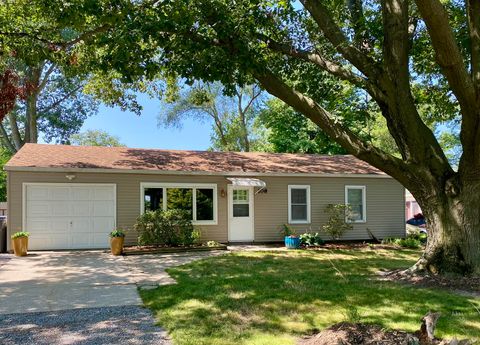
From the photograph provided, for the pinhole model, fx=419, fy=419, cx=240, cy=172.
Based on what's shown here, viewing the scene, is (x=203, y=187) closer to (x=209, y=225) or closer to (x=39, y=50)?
(x=209, y=225)

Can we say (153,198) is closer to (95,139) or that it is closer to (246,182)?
(246,182)

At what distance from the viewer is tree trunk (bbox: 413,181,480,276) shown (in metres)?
8.03

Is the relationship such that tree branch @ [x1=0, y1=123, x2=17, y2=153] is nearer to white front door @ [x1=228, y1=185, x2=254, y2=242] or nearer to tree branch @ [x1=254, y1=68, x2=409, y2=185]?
white front door @ [x1=228, y1=185, x2=254, y2=242]

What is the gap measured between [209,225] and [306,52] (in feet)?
25.0

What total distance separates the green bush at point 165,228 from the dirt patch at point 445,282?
23.3 ft

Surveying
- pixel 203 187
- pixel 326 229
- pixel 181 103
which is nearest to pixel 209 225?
pixel 203 187

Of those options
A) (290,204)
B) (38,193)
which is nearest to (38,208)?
(38,193)

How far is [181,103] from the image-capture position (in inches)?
1293

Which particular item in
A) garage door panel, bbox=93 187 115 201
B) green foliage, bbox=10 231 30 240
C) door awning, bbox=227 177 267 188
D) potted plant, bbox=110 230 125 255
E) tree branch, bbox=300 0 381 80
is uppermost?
tree branch, bbox=300 0 381 80

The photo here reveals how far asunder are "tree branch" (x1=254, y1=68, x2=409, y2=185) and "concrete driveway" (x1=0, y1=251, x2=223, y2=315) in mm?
4380

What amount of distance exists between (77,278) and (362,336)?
22.3ft

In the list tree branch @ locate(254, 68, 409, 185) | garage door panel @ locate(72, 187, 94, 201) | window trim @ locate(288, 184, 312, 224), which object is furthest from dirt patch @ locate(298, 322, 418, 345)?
window trim @ locate(288, 184, 312, 224)

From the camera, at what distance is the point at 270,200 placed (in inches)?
623

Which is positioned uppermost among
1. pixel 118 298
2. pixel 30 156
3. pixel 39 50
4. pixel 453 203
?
pixel 39 50
